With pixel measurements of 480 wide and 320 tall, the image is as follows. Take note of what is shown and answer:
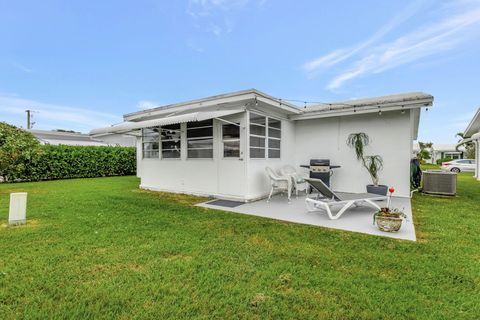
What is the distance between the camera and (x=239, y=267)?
399cm

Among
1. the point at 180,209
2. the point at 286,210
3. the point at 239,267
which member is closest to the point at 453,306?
the point at 239,267

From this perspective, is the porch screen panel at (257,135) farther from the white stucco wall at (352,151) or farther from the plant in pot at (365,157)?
the plant in pot at (365,157)

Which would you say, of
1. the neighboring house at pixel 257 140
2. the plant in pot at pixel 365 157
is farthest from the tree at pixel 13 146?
the plant in pot at pixel 365 157

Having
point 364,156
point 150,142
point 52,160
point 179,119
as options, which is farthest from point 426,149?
point 52,160

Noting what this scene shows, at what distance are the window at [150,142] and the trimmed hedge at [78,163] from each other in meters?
7.22

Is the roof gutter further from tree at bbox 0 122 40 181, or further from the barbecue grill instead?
tree at bbox 0 122 40 181

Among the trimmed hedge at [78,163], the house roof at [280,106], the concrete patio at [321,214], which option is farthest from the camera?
the trimmed hedge at [78,163]

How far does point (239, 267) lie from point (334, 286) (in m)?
1.44

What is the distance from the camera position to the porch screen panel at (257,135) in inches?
387

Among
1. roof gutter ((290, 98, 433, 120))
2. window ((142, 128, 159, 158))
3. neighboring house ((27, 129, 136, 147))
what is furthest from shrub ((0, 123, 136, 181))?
roof gutter ((290, 98, 433, 120))

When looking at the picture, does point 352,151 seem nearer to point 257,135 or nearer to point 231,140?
point 257,135

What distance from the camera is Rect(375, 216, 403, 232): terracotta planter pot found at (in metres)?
5.66

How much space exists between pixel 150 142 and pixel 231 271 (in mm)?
10511

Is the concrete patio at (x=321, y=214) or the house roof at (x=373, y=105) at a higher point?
the house roof at (x=373, y=105)
